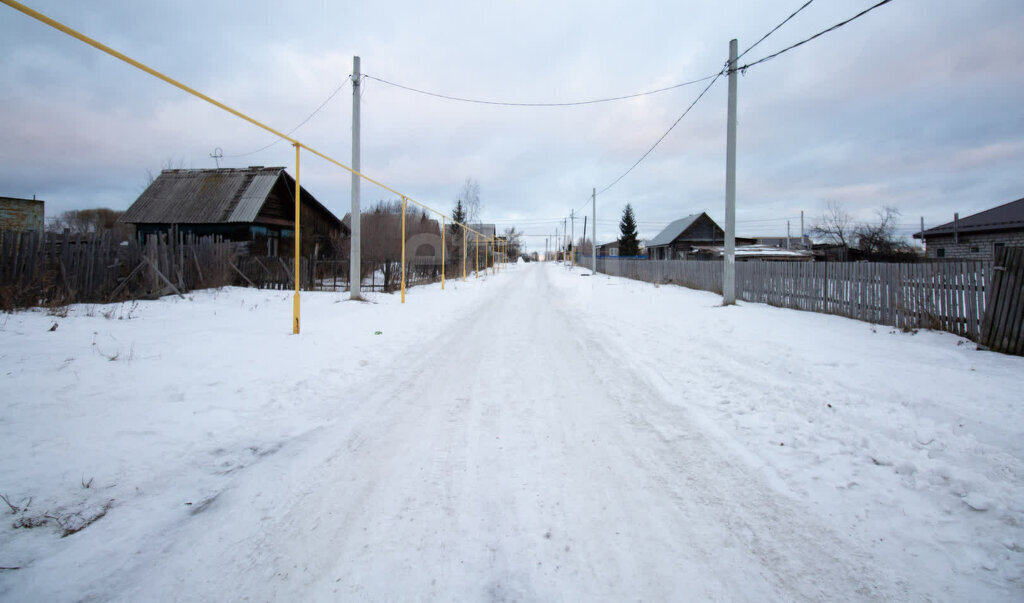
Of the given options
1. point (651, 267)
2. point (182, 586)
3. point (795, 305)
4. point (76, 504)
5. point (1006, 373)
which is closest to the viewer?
point (182, 586)

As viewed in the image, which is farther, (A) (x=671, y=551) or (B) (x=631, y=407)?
(B) (x=631, y=407)

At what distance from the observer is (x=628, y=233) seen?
5794cm

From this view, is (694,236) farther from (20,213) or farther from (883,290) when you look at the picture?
(20,213)

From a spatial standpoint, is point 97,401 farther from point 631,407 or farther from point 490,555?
point 631,407

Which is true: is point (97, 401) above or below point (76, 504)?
above

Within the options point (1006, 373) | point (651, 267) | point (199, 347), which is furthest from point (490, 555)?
point (651, 267)

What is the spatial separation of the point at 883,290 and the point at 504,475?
→ 31.0 feet

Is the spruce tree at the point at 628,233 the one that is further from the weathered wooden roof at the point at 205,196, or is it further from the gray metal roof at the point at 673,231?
the weathered wooden roof at the point at 205,196

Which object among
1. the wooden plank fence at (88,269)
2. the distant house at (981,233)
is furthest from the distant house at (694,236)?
the wooden plank fence at (88,269)

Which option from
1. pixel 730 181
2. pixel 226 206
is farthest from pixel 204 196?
pixel 730 181

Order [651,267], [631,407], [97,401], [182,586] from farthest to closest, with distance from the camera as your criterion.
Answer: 1. [651,267]
2. [631,407]
3. [97,401]
4. [182,586]

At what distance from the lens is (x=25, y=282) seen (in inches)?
326

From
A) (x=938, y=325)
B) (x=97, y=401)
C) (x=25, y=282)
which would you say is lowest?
(x=97, y=401)

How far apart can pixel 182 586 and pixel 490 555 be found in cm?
148
